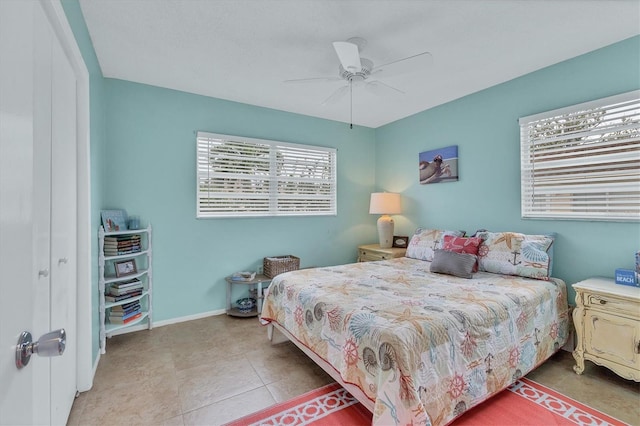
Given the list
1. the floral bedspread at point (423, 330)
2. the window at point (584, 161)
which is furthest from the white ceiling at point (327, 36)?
the floral bedspread at point (423, 330)

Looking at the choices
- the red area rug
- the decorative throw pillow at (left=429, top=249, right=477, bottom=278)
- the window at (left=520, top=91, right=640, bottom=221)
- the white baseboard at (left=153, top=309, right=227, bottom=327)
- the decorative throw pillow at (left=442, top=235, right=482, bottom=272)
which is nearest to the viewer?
the red area rug

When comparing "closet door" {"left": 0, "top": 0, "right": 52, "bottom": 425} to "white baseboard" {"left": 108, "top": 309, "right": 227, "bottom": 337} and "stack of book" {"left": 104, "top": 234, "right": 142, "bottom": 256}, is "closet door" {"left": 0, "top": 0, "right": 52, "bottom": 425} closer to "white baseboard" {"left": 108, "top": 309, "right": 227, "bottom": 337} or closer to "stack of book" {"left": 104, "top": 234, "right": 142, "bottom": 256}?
"stack of book" {"left": 104, "top": 234, "right": 142, "bottom": 256}

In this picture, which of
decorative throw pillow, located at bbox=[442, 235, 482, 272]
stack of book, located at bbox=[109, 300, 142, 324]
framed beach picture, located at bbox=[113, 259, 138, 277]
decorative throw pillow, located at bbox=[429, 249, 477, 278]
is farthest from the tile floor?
decorative throw pillow, located at bbox=[442, 235, 482, 272]

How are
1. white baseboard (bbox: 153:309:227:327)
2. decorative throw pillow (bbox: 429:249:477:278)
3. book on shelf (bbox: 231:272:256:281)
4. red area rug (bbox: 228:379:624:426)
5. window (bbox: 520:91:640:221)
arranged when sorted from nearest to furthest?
red area rug (bbox: 228:379:624:426) → window (bbox: 520:91:640:221) → decorative throw pillow (bbox: 429:249:477:278) → white baseboard (bbox: 153:309:227:327) → book on shelf (bbox: 231:272:256:281)

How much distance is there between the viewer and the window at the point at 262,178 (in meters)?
3.60

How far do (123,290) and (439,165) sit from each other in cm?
384

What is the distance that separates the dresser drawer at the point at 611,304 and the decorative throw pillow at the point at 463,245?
2.79 feet

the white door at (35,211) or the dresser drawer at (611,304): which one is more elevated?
the white door at (35,211)

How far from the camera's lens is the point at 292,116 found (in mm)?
4172

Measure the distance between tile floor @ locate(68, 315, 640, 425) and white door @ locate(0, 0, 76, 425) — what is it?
1.02 feet

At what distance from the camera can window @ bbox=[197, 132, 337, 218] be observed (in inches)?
142

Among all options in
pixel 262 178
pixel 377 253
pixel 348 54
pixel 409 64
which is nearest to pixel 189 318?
pixel 262 178

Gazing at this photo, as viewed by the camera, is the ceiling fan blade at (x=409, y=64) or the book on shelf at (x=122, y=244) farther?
the book on shelf at (x=122, y=244)

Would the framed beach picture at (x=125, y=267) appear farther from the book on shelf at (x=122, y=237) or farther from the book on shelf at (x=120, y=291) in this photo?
the book on shelf at (x=122, y=237)
